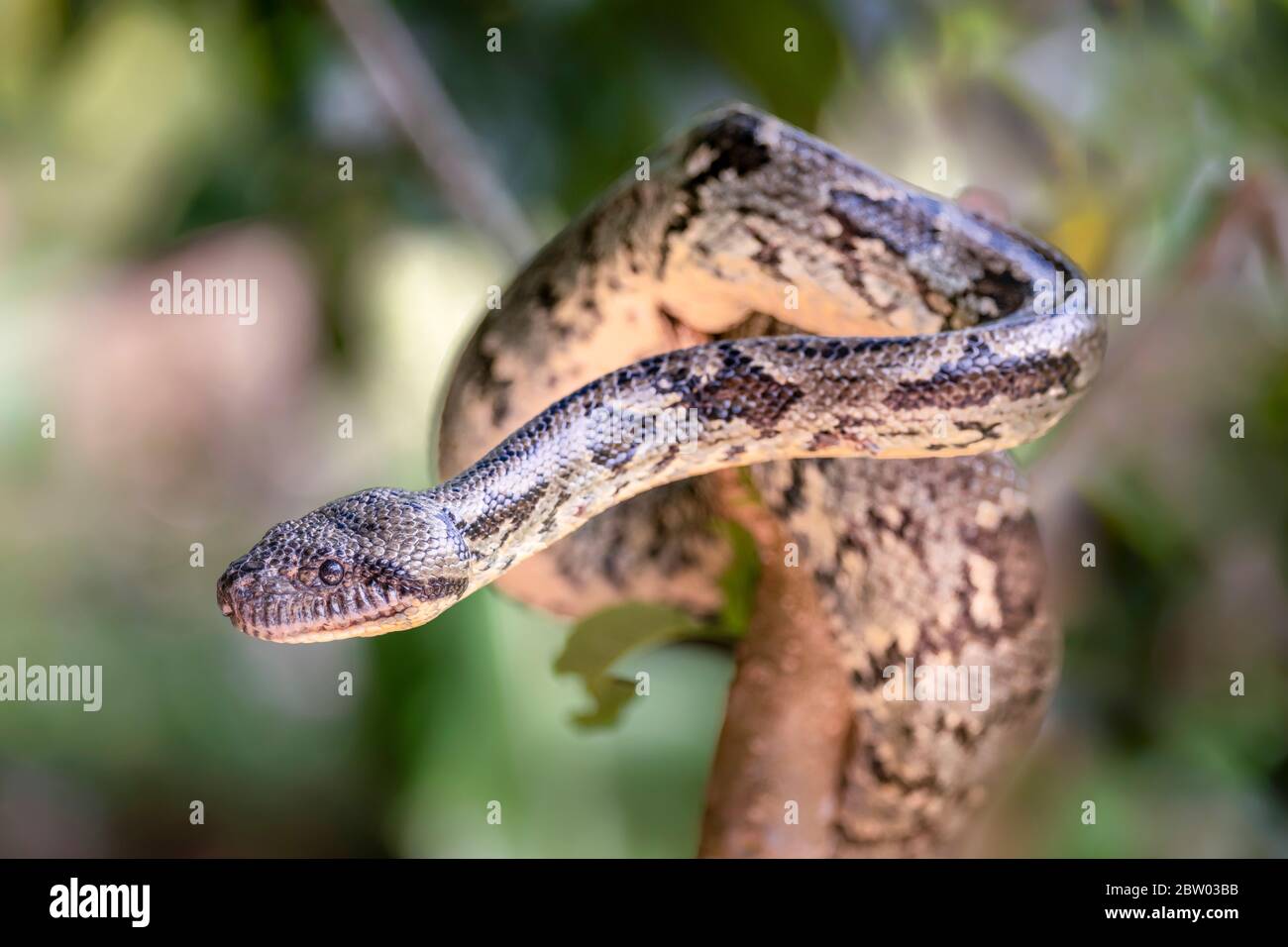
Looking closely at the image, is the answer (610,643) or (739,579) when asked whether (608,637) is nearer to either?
(610,643)

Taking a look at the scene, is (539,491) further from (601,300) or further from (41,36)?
(41,36)

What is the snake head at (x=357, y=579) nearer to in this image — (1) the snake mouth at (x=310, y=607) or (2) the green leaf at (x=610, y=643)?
(1) the snake mouth at (x=310, y=607)

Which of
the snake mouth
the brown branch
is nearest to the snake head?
the snake mouth

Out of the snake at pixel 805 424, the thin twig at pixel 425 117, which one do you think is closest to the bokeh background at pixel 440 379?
the thin twig at pixel 425 117

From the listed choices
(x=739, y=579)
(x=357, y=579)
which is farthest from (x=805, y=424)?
(x=739, y=579)

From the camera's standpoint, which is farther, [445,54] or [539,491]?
[445,54]
